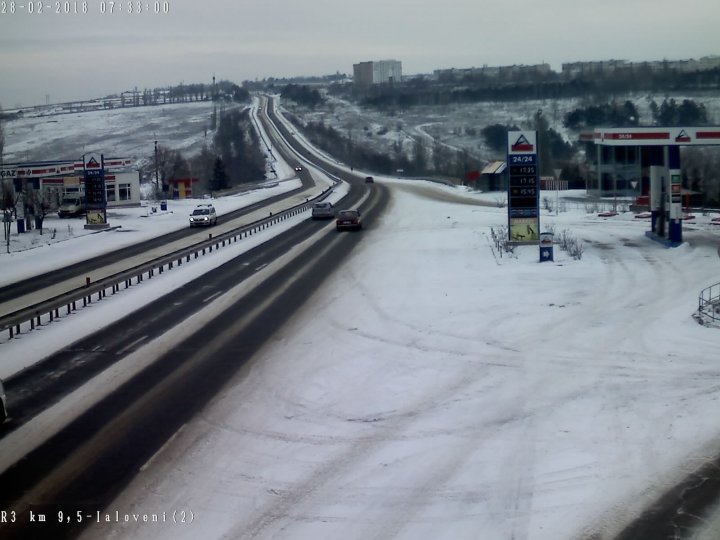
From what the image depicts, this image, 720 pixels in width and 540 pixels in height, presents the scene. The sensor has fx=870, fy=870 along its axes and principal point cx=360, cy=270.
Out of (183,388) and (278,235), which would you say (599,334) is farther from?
(278,235)

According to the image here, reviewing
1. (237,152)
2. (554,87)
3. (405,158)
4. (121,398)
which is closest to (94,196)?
(121,398)

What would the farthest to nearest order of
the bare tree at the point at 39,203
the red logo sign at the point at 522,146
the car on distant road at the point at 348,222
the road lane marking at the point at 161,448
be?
the bare tree at the point at 39,203 → the car on distant road at the point at 348,222 → the red logo sign at the point at 522,146 → the road lane marking at the point at 161,448

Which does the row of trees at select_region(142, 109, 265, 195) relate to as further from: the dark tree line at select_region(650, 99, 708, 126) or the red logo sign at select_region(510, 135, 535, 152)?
the red logo sign at select_region(510, 135, 535, 152)

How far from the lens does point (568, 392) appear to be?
591 inches

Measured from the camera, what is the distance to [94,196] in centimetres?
5159

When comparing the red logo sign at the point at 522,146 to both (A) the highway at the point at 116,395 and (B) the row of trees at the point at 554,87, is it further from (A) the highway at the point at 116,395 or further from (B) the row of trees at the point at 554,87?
(B) the row of trees at the point at 554,87

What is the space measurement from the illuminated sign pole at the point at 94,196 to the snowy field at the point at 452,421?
27752mm

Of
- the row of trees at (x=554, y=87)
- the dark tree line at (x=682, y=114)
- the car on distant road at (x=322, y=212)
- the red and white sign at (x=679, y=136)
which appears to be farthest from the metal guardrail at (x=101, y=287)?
the row of trees at (x=554, y=87)

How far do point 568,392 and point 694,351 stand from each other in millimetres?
4136

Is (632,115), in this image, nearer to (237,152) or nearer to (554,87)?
(554,87)

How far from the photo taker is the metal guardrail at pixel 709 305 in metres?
20.4

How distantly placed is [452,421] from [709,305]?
1059 cm

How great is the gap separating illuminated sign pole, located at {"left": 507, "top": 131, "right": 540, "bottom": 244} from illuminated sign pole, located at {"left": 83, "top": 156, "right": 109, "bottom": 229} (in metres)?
27.7

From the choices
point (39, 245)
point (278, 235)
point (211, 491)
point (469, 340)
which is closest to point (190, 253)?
point (278, 235)
